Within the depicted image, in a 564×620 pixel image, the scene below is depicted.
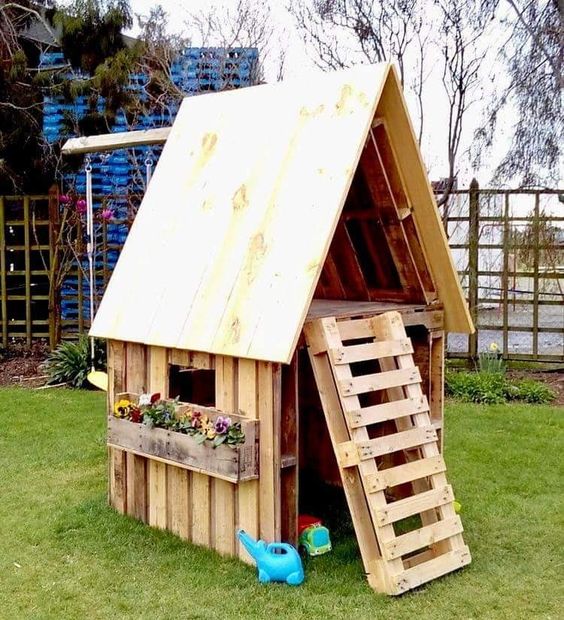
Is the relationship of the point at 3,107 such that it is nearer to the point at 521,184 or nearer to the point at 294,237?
the point at 521,184

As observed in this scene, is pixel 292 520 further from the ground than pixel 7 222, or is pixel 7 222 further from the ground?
pixel 7 222

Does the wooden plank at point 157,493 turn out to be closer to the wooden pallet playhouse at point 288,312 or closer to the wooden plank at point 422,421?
the wooden pallet playhouse at point 288,312

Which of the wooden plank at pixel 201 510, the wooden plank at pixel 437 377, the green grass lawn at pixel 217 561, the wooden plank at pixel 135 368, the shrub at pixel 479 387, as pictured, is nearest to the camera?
the green grass lawn at pixel 217 561

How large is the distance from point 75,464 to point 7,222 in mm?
5459

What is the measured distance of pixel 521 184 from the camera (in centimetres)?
913

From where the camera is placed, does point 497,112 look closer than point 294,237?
No

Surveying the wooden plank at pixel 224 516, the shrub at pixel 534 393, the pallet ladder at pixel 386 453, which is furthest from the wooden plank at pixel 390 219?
the shrub at pixel 534 393

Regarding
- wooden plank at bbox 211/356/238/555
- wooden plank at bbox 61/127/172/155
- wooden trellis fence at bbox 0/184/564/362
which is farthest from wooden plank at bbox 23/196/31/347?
wooden plank at bbox 211/356/238/555

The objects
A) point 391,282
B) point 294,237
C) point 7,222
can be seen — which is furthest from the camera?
point 7,222

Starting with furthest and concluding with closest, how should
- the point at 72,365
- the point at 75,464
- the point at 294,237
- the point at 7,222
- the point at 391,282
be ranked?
1. the point at 7,222
2. the point at 72,365
3. the point at 75,464
4. the point at 391,282
5. the point at 294,237

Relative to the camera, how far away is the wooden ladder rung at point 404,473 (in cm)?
361

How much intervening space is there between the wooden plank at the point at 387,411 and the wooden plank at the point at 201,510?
905 millimetres

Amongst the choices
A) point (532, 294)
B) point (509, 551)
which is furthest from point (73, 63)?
point (509, 551)

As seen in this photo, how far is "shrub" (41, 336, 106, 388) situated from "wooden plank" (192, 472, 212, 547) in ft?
15.9
